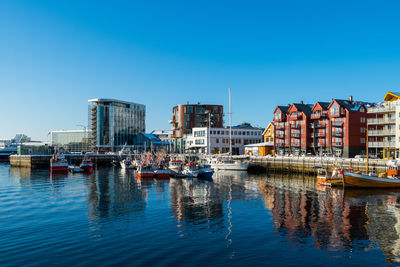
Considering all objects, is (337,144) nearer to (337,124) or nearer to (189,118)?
(337,124)

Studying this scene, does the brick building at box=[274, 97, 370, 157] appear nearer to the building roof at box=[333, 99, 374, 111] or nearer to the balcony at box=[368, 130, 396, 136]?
the building roof at box=[333, 99, 374, 111]

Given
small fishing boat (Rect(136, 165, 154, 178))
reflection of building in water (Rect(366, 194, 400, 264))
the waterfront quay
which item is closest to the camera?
reflection of building in water (Rect(366, 194, 400, 264))

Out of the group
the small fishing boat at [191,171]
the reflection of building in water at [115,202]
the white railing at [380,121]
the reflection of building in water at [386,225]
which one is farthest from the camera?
the white railing at [380,121]

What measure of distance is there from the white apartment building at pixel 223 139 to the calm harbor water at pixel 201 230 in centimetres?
9196

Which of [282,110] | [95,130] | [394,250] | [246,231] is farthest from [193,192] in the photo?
[95,130]

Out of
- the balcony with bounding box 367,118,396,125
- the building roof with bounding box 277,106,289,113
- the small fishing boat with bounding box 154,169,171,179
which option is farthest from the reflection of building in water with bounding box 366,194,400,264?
the building roof with bounding box 277,106,289,113

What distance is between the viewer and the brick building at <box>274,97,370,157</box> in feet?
311

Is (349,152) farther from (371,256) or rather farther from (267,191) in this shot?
(371,256)

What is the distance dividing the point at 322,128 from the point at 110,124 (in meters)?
114

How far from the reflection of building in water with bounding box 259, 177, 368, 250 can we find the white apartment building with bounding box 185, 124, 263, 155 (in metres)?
90.6

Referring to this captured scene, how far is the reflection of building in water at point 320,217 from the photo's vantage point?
87.5ft

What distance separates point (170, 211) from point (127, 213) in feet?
14.8

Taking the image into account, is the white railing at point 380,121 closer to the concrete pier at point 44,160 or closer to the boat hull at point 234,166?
the boat hull at point 234,166

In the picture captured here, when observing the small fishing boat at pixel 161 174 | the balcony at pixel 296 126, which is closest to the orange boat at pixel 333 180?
the small fishing boat at pixel 161 174
